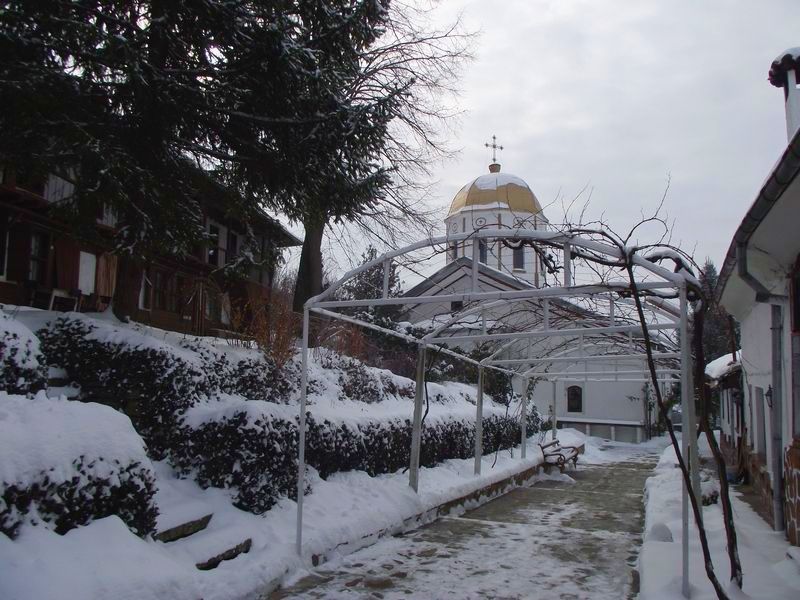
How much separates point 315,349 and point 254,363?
408 centimetres

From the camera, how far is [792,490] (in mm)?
6227

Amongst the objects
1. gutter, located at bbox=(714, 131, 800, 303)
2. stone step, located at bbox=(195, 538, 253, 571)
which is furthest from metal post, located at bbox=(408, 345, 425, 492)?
gutter, located at bbox=(714, 131, 800, 303)

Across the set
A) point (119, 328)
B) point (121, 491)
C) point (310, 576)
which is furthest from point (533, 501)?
point (121, 491)

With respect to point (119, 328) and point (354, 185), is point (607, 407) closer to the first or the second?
point (354, 185)

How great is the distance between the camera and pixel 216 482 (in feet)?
24.2

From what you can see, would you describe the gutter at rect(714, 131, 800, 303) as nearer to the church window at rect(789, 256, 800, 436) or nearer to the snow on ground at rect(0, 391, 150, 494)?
the church window at rect(789, 256, 800, 436)

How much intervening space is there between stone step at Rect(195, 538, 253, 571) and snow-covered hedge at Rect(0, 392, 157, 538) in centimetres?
73

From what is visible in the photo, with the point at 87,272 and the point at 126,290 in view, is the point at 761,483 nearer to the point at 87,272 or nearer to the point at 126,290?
the point at 126,290

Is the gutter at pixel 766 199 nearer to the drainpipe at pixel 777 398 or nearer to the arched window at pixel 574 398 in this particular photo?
the drainpipe at pixel 777 398

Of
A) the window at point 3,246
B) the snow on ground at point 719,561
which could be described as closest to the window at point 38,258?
the window at point 3,246

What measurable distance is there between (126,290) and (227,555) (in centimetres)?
583

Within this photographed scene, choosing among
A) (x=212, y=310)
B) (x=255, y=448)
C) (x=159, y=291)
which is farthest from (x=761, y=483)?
(x=212, y=310)

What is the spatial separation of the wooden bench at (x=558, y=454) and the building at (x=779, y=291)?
316 inches

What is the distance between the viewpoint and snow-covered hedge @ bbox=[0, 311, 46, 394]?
245 inches
